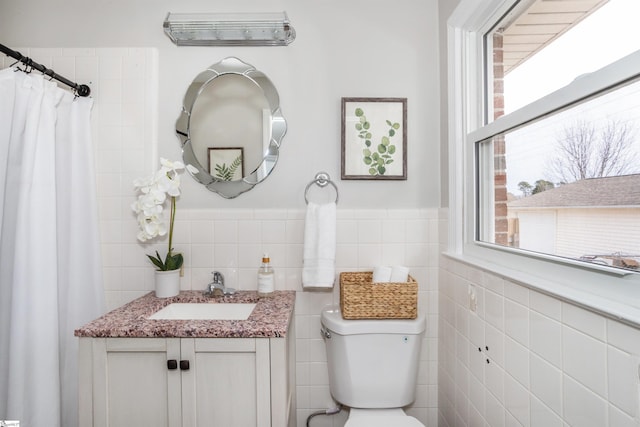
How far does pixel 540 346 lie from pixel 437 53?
1.37 m

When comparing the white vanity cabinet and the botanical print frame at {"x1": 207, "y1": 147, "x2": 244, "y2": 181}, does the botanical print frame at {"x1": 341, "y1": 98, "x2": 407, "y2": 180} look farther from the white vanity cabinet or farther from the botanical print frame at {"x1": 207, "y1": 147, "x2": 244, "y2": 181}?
the white vanity cabinet

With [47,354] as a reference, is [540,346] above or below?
above

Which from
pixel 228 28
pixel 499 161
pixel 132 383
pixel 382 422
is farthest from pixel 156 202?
pixel 499 161

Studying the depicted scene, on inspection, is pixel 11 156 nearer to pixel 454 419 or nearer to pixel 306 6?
pixel 306 6

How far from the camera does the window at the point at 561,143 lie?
804mm

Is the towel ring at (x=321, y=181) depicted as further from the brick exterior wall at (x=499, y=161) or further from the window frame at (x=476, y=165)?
the brick exterior wall at (x=499, y=161)

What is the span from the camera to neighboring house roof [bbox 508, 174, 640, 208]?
787 mm

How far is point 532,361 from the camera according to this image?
3.20 ft

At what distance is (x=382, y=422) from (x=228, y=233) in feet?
3.46

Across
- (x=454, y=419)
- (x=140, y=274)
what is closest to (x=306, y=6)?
(x=140, y=274)

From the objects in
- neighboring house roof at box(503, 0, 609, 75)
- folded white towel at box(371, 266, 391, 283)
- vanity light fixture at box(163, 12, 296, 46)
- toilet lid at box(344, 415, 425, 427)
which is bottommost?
toilet lid at box(344, 415, 425, 427)

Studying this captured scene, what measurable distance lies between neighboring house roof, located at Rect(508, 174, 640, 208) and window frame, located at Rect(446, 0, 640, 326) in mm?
156

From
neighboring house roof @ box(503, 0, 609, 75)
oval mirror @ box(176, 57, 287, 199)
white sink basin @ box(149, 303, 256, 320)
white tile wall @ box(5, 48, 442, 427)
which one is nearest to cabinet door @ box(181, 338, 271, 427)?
white sink basin @ box(149, 303, 256, 320)

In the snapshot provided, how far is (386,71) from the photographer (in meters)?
1.70
